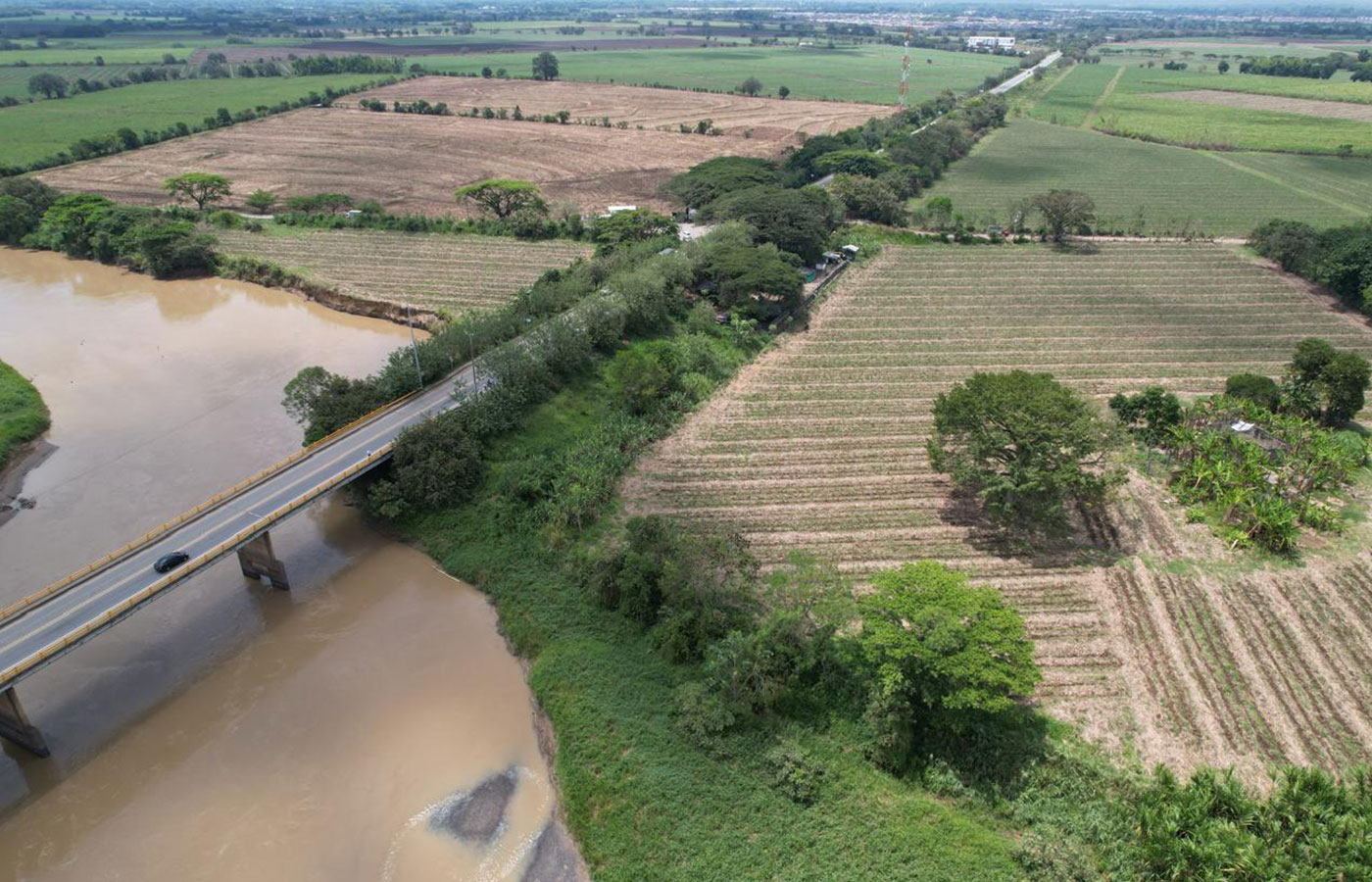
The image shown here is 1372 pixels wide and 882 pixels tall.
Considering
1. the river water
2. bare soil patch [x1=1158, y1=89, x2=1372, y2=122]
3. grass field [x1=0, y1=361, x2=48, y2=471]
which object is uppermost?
bare soil patch [x1=1158, y1=89, x2=1372, y2=122]

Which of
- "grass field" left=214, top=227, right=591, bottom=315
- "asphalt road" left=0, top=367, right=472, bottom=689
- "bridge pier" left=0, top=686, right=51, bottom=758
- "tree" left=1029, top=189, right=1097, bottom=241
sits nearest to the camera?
"bridge pier" left=0, top=686, right=51, bottom=758

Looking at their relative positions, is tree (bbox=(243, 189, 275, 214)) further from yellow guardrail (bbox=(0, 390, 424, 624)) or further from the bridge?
the bridge

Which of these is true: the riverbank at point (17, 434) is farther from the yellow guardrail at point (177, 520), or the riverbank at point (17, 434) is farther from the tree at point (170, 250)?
the tree at point (170, 250)

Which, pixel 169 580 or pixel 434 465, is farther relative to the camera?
pixel 434 465

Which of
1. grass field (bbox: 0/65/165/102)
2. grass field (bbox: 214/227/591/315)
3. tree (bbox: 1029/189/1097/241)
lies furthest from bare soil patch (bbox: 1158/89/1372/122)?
grass field (bbox: 0/65/165/102)

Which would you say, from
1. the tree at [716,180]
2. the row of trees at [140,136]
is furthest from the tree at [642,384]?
the row of trees at [140,136]

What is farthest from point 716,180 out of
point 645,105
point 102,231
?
point 645,105

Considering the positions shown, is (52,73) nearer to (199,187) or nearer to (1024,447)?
(199,187)
